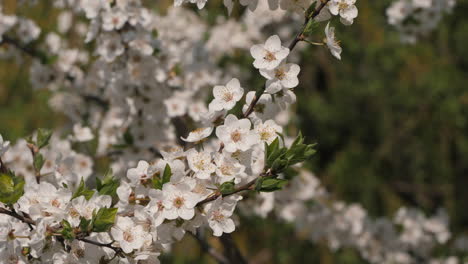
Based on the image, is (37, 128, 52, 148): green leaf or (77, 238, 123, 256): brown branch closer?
(77, 238, 123, 256): brown branch

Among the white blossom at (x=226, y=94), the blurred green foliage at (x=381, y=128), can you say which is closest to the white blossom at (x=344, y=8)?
the white blossom at (x=226, y=94)

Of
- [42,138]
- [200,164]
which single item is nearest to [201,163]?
[200,164]

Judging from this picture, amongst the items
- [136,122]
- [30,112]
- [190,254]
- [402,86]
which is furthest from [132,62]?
[30,112]

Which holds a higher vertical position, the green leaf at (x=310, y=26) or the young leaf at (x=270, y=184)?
the green leaf at (x=310, y=26)

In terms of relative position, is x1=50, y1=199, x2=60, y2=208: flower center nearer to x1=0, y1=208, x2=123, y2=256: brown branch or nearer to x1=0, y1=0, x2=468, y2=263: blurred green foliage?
x1=0, y1=208, x2=123, y2=256: brown branch

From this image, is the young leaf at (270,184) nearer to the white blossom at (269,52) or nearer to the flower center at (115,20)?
the white blossom at (269,52)

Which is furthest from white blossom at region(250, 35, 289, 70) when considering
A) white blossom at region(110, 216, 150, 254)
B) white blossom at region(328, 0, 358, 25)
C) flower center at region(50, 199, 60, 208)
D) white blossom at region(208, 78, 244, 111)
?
flower center at region(50, 199, 60, 208)
